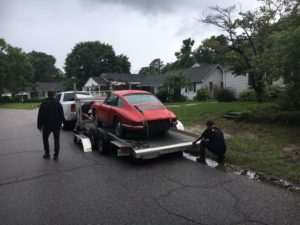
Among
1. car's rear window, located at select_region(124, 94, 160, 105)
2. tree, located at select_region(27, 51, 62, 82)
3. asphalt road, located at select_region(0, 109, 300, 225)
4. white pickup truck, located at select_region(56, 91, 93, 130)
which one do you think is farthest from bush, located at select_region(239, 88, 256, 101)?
tree, located at select_region(27, 51, 62, 82)

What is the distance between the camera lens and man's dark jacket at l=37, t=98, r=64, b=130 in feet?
27.9

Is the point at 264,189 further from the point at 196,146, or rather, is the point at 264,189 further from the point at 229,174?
the point at 196,146

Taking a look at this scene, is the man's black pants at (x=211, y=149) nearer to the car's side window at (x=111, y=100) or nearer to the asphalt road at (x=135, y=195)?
the asphalt road at (x=135, y=195)

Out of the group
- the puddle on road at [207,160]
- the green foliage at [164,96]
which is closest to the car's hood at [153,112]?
the puddle on road at [207,160]

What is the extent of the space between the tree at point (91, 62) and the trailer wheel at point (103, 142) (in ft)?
214

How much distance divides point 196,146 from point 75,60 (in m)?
71.4

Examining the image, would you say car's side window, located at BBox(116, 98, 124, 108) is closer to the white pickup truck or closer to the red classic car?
the red classic car

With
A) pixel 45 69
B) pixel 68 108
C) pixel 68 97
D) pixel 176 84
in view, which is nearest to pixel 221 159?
pixel 68 108

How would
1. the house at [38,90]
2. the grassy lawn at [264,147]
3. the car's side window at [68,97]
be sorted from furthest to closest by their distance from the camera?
the house at [38,90]
the car's side window at [68,97]
the grassy lawn at [264,147]

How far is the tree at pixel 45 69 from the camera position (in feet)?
372

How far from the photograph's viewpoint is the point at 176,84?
34094 millimetres

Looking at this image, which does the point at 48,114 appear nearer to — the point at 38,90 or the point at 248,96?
the point at 248,96

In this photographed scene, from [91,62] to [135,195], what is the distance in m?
72.2

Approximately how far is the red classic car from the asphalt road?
927 mm
